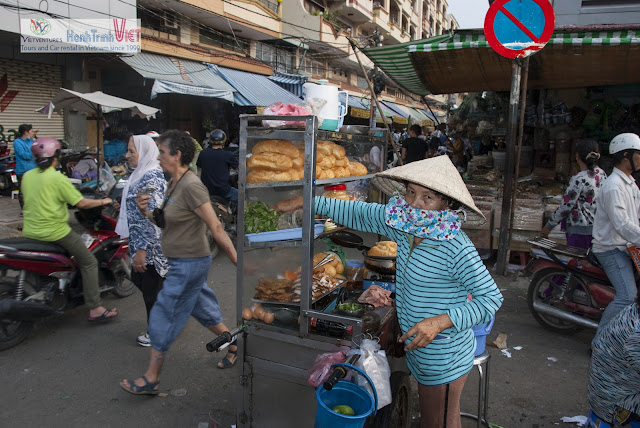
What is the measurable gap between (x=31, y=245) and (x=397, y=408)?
342 cm

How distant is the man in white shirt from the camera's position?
11.7 feet

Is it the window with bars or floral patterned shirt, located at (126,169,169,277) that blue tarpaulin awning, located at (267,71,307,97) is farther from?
floral patterned shirt, located at (126,169,169,277)

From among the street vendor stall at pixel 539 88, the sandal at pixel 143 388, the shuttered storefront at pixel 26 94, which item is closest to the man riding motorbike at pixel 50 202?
the sandal at pixel 143 388

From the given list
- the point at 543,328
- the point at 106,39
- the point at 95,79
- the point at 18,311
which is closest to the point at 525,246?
the point at 543,328

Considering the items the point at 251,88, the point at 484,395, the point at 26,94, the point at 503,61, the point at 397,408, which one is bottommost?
the point at 484,395

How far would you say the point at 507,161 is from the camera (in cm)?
594

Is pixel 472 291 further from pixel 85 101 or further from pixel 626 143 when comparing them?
pixel 85 101

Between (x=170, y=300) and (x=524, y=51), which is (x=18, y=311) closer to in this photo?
(x=170, y=300)

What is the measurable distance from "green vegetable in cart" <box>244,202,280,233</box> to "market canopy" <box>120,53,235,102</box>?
32.1 feet

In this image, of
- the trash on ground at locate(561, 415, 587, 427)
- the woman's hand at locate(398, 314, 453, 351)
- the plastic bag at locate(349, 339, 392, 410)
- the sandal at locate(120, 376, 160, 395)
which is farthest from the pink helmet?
the trash on ground at locate(561, 415, 587, 427)

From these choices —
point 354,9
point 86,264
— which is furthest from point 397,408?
point 354,9

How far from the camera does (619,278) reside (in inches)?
146

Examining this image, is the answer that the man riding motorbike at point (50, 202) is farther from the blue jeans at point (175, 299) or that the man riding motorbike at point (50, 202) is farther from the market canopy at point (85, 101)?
the market canopy at point (85, 101)

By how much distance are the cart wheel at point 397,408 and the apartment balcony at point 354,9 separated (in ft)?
101
